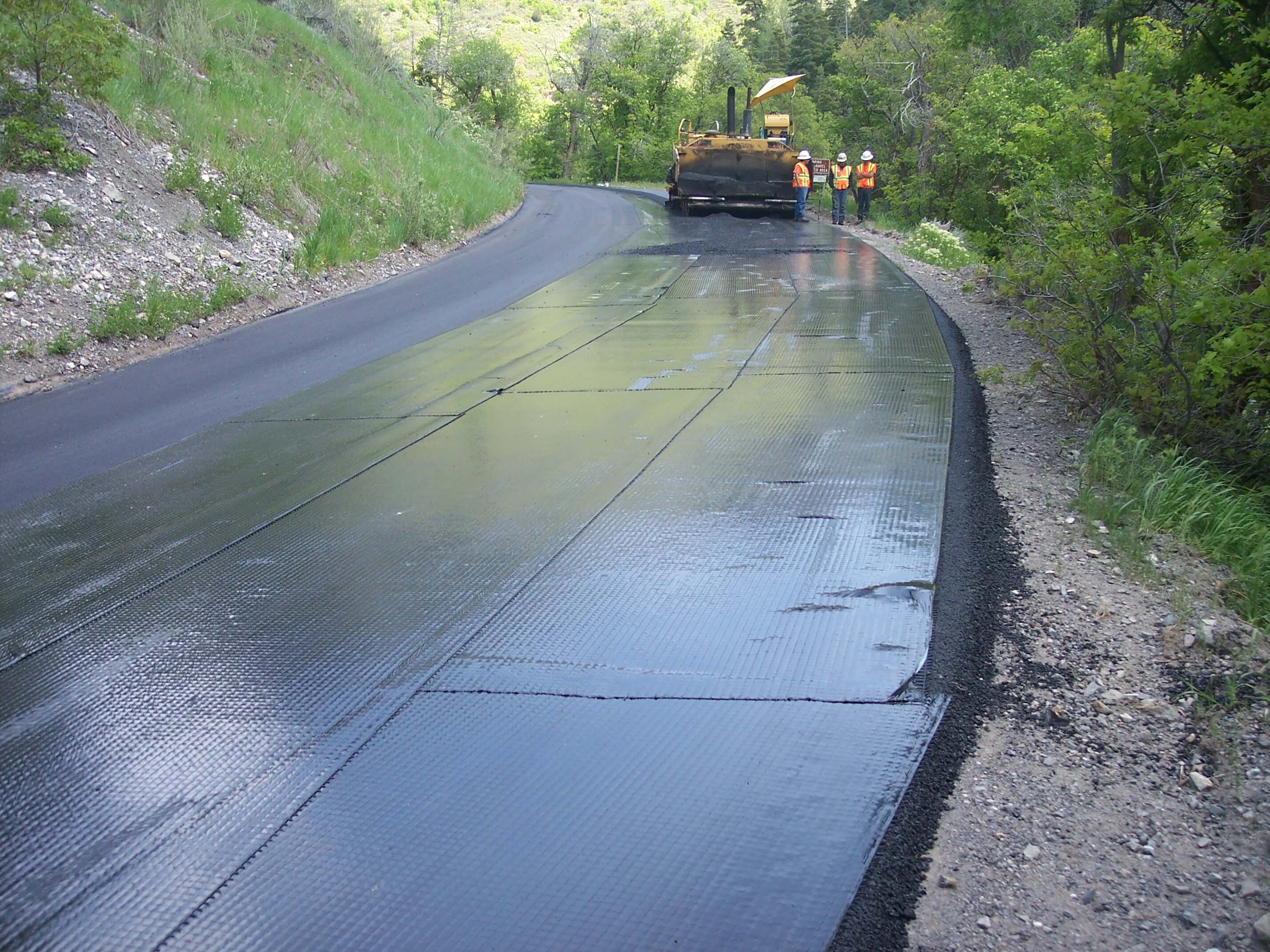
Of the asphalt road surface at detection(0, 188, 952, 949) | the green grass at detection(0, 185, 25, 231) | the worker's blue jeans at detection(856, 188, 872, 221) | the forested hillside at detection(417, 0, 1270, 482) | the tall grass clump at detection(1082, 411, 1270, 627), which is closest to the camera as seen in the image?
the asphalt road surface at detection(0, 188, 952, 949)

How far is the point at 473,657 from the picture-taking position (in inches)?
147

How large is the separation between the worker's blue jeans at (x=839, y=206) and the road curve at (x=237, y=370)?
6.93 meters

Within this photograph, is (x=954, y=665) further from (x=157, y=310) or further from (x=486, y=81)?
(x=486, y=81)

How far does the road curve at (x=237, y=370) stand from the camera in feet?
22.0

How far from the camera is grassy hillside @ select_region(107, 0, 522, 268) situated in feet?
43.9

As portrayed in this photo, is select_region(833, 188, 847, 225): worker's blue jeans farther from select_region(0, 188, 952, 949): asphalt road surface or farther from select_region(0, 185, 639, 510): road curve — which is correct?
select_region(0, 188, 952, 949): asphalt road surface

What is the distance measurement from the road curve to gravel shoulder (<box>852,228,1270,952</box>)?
5.49 meters

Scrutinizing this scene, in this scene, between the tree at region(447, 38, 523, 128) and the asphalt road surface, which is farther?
the tree at region(447, 38, 523, 128)

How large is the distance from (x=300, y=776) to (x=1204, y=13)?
20.2ft

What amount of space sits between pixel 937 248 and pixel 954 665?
13.0 m

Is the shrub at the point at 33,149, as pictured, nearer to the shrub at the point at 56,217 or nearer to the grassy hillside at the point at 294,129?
the shrub at the point at 56,217

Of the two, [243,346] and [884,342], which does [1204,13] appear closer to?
[884,342]

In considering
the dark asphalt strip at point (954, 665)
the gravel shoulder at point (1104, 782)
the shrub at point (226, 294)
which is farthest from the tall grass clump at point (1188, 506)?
the shrub at point (226, 294)

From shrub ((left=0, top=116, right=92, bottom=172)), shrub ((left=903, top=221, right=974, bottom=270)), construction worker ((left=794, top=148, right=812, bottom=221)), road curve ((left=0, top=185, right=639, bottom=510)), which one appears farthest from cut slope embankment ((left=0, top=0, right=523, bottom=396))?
shrub ((left=903, top=221, right=974, bottom=270))
